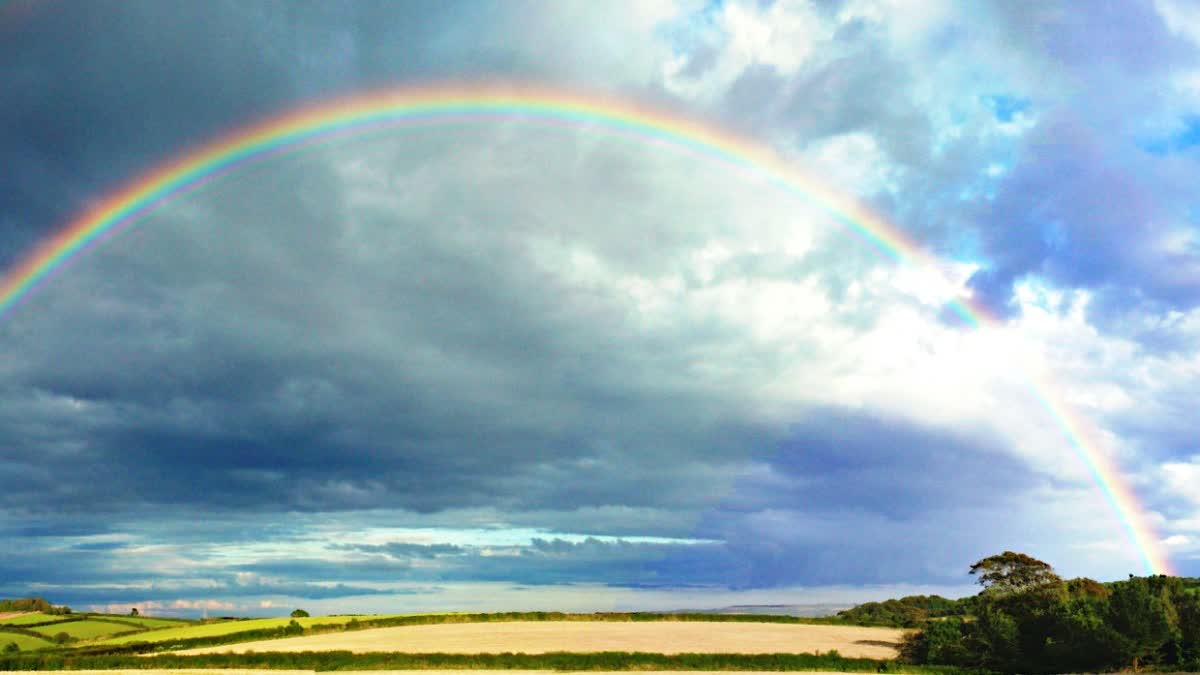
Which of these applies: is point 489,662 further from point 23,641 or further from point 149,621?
point 149,621

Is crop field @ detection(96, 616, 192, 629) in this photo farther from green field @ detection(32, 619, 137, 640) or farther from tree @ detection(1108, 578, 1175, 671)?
tree @ detection(1108, 578, 1175, 671)

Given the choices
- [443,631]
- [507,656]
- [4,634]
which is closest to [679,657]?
[507,656]

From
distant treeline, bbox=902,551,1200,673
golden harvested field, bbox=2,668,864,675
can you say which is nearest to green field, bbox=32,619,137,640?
golden harvested field, bbox=2,668,864,675

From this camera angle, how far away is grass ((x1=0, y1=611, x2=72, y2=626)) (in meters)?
140

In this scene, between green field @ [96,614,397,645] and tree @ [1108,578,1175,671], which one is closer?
tree @ [1108,578,1175,671]

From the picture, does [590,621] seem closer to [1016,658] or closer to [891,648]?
[891,648]

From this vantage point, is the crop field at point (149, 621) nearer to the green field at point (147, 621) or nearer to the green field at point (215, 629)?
the green field at point (147, 621)

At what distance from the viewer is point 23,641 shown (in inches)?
4754

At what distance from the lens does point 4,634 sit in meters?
128

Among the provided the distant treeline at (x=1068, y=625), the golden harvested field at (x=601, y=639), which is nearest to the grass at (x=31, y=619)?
the golden harvested field at (x=601, y=639)

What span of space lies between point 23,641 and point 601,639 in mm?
88443

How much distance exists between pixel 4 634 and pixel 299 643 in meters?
70.0

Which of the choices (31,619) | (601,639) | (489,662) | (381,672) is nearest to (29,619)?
(31,619)

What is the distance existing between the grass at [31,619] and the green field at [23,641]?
13.0 metres
